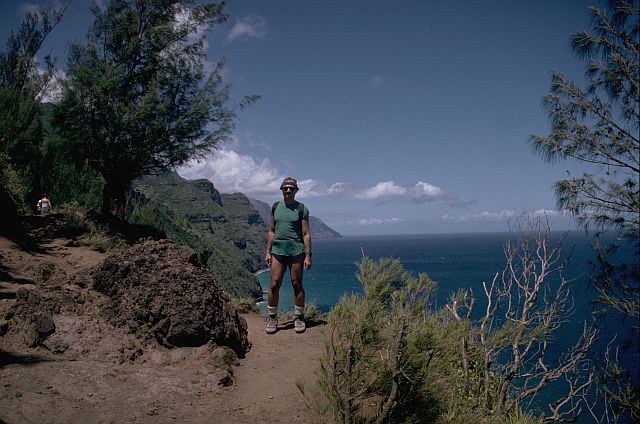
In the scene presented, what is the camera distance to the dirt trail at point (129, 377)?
10.5 feet

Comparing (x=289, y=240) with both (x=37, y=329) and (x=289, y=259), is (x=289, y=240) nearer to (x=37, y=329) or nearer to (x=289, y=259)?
(x=289, y=259)

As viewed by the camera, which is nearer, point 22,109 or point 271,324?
point 271,324

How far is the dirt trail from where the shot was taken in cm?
321

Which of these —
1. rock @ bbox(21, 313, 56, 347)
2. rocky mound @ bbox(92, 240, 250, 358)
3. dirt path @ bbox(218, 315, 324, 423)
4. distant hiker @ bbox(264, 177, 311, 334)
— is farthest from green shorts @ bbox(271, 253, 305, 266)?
rock @ bbox(21, 313, 56, 347)

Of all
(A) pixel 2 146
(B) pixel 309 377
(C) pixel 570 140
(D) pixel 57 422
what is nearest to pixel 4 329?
(D) pixel 57 422

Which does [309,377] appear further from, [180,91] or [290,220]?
[180,91]

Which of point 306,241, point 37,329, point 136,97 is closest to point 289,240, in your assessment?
point 306,241

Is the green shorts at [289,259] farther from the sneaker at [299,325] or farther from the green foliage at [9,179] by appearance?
the green foliage at [9,179]

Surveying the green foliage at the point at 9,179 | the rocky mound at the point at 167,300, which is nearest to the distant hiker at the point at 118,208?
the green foliage at the point at 9,179

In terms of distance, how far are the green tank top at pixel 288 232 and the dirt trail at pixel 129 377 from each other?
1.40 meters

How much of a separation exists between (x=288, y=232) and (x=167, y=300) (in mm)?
1832

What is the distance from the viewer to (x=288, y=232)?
5.42 meters

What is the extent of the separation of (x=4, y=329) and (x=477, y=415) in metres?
5.07

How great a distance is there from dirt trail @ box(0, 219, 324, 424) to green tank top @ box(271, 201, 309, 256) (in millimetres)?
1397
